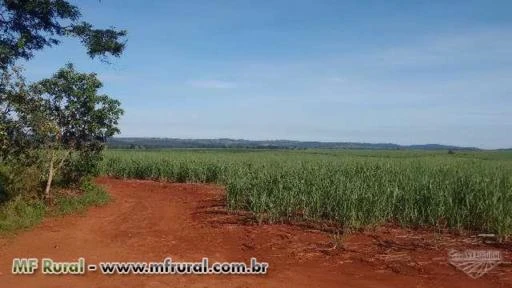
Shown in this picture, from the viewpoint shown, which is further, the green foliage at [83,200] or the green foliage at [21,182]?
the green foliage at [83,200]

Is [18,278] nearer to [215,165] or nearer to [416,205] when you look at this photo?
[416,205]

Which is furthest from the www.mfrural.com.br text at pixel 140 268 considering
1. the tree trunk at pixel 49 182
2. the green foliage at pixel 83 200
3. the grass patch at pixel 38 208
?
the tree trunk at pixel 49 182

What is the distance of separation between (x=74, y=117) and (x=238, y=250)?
8.62m

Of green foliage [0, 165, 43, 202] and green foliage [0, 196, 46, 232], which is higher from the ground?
green foliage [0, 165, 43, 202]

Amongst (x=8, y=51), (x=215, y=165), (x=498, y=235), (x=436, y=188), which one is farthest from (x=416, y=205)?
A: (x=215, y=165)

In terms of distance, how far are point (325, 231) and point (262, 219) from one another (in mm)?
1987

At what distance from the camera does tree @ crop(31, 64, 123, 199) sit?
49.8 ft

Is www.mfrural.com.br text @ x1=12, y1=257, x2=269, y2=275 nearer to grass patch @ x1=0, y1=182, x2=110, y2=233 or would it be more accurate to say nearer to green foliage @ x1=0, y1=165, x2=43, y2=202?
grass patch @ x1=0, y1=182, x2=110, y2=233

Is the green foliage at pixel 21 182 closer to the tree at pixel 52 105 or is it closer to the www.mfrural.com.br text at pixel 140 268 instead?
the tree at pixel 52 105

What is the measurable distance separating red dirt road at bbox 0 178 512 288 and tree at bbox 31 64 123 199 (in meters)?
2.65

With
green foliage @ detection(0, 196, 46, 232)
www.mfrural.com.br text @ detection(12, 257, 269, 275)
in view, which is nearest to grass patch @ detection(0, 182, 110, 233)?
green foliage @ detection(0, 196, 46, 232)

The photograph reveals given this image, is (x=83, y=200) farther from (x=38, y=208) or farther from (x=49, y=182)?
(x=38, y=208)

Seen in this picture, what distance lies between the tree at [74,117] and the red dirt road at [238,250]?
2650 mm

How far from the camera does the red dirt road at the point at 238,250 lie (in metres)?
7.52
